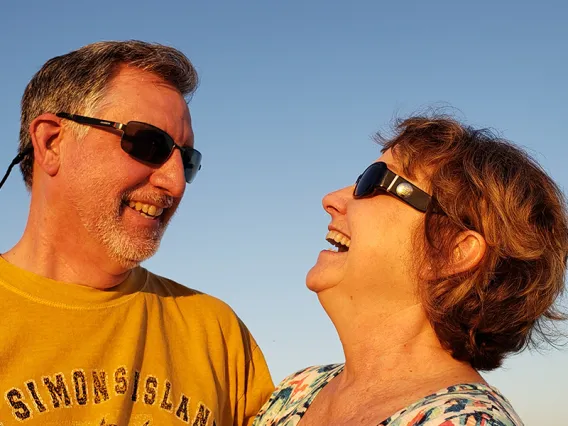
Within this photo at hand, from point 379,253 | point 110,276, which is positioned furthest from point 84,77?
point 379,253

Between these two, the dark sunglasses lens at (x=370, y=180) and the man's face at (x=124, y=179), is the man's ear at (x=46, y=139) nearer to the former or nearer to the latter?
the man's face at (x=124, y=179)

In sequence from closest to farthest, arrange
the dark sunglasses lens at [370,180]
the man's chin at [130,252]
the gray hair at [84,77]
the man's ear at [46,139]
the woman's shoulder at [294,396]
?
the dark sunglasses lens at [370,180] → the woman's shoulder at [294,396] → the man's chin at [130,252] → the man's ear at [46,139] → the gray hair at [84,77]

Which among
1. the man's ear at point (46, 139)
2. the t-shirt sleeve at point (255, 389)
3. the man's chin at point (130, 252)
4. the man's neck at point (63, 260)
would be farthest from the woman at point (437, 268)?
the man's ear at point (46, 139)

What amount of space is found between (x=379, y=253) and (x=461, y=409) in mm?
1057

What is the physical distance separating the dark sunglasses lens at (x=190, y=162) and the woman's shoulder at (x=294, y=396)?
1.54 meters

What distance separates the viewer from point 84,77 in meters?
4.55

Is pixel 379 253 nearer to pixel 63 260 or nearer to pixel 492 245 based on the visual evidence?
pixel 492 245

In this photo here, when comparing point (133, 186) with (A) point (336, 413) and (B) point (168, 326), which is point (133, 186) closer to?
(B) point (168, 326)

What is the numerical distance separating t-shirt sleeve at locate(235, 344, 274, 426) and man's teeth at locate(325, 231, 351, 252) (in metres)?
1.07

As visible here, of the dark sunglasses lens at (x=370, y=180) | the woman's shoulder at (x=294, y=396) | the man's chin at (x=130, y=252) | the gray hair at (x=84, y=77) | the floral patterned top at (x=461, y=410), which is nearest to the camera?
the floral patterned top at (x=461, y=410)

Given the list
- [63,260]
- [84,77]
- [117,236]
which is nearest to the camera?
[63,260]

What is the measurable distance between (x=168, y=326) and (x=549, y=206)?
7.57ft

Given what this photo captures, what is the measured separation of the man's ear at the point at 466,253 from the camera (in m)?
3.57

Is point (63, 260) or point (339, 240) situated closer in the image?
point (339, 240)
